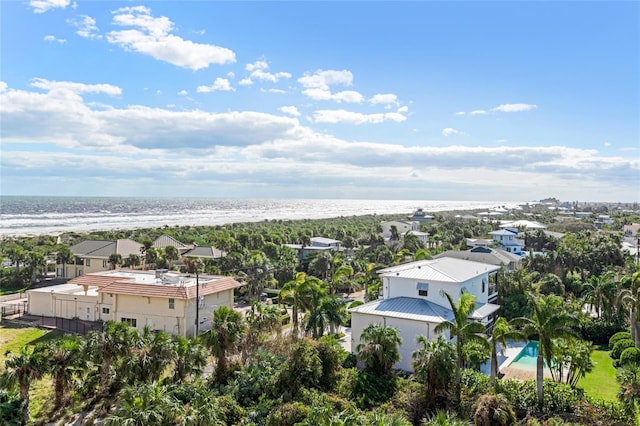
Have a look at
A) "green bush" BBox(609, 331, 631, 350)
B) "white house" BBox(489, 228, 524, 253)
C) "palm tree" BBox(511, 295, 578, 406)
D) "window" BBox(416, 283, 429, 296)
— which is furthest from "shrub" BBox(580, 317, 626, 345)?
"white house" BBox(489, 228, 524, 253)

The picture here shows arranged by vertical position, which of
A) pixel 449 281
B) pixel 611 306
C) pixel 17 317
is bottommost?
pixel 17 317

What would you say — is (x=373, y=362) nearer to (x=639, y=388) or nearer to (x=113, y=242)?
(x=639, y=388)

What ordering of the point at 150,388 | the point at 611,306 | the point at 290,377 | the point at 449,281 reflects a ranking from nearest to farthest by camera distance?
1. the point at 150,388
2. the point at 290,377
3. the point at 449,281
4. the point at 611,306

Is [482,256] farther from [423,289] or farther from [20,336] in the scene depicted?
[20,336]

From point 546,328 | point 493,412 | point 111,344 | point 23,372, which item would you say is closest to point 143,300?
point 111,344

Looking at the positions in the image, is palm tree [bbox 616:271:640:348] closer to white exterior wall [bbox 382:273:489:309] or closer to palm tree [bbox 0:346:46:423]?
white exterior wall [bbox 382:273:489:309]

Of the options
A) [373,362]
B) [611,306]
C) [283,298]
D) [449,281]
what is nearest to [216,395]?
[373,362]

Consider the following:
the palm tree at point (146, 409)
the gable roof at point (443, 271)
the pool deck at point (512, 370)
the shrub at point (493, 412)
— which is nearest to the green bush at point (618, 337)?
the pool deck at point (512, 370)
